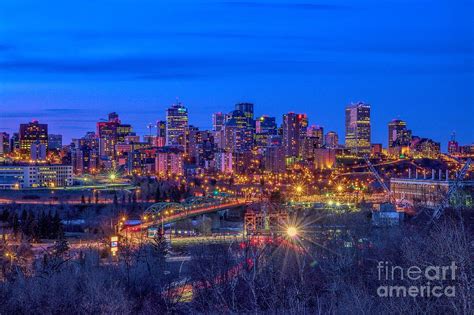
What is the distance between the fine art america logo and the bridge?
15837 mm

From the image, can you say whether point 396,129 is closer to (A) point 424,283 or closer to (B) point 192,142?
(B) point 192,142

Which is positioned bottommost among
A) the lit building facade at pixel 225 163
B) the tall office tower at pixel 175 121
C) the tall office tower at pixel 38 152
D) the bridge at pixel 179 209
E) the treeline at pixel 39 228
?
the treeline at pixel 39 228

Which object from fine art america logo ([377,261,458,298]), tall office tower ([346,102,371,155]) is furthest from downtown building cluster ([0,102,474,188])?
fine art america logo ([377,261,458,298])

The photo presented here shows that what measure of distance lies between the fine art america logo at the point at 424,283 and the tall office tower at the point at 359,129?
7921 cm

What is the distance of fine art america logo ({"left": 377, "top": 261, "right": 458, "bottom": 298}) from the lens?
8.86 metres

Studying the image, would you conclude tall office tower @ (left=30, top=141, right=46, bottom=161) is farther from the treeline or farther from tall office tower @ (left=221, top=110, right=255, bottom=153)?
the treeline

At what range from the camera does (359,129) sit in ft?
306

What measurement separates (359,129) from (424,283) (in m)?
84.9

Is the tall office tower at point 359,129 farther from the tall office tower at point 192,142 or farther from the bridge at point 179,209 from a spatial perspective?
the bridge at point 179,209

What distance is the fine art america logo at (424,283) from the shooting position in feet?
29.1

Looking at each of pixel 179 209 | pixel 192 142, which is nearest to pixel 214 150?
pixel 192 142

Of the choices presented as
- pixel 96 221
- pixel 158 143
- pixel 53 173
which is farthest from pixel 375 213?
pixel 158 143

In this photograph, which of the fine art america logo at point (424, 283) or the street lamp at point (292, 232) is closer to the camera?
the fine art america logo at point (424, 283)

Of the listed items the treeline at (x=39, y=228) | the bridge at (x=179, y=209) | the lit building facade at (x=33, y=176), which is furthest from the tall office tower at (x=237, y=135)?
the treeline at (x=39, y=228)
